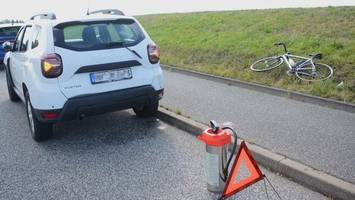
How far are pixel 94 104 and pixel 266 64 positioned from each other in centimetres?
547

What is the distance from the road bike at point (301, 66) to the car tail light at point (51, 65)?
5281 mm

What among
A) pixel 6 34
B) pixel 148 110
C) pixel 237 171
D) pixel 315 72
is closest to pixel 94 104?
pixel 148 110

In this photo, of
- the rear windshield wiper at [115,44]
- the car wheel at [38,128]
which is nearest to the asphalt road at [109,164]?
the car wheel at [38,128]

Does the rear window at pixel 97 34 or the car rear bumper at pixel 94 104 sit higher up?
the rear window at pixel 97 34

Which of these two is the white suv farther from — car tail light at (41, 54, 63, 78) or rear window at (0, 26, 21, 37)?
rear window at (0, 26, 21, 37)

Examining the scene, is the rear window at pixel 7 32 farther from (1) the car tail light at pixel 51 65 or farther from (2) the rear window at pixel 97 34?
(1) the car tail light at pixel 51 65

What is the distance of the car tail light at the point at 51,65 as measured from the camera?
4898mm

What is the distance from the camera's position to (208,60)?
11.5m

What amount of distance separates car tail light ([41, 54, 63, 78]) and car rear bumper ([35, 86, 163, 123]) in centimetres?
39

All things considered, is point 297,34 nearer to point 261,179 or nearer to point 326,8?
point 326,8

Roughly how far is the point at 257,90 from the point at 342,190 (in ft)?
15.5

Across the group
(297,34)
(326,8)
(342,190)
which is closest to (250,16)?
(326,8)

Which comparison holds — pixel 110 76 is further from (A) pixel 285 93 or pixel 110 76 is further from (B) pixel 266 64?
(B) pixel 266 64

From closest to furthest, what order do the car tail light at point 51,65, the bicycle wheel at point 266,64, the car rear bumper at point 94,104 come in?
1. the car tail light at point 51,65
2. the car rear bumper at point 94,104
3. the bicycle wheel at point 266,64
